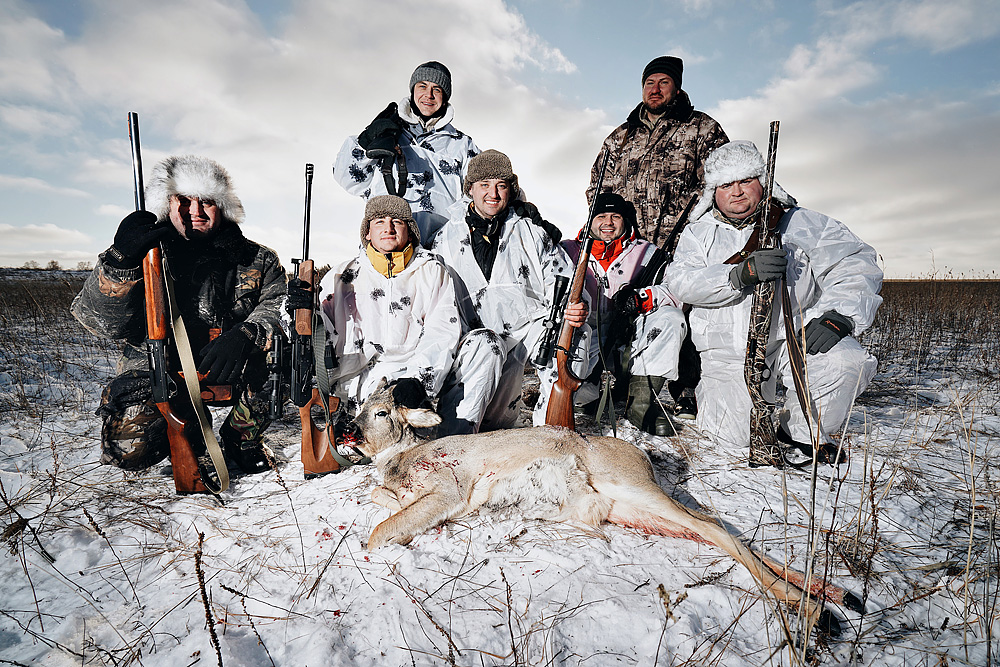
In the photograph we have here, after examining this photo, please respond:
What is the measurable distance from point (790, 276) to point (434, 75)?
417cm

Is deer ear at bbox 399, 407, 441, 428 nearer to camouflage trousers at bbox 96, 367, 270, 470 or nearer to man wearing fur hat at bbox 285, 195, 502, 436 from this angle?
man wearing fur hat at bbox 285, 195, 502, 436

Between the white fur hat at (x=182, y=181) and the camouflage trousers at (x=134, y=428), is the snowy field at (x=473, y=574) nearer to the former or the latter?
the camouflage trousers at (x=134, y=428)

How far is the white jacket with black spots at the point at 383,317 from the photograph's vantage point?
391 cm

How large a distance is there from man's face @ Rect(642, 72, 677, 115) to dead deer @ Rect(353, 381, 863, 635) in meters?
4.37

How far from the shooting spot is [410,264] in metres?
3.92

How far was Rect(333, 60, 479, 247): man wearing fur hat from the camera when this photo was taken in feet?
16.7

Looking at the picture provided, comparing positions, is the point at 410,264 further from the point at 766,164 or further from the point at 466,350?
the point at 766,164

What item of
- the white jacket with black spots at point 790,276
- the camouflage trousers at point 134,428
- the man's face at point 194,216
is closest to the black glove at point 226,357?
the camouflage trousers at point 134,428

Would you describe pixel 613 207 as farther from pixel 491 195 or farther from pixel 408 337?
pixel 408 337

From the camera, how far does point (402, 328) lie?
398 centimetres

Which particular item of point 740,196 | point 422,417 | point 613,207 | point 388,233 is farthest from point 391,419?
point 740,196

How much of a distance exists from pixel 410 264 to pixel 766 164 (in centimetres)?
314

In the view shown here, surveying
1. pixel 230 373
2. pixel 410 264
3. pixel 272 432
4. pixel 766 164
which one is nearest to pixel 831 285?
pixel 766 164

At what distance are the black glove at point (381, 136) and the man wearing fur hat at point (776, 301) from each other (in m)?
3.14
